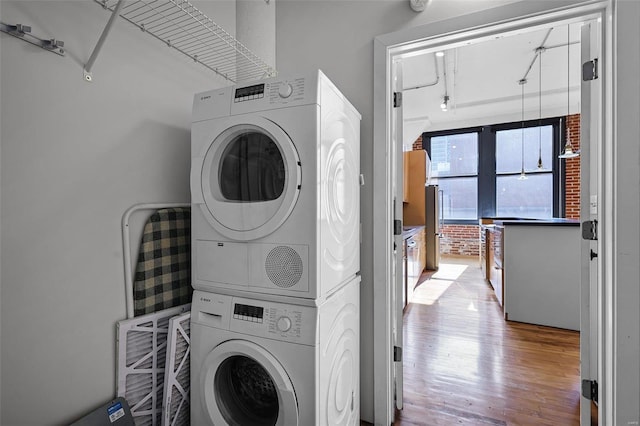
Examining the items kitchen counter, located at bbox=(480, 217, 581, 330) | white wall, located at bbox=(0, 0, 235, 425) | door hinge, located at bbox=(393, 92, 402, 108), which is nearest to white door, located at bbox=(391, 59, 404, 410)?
door hinge, located at bbox=(393, 92, 402, 108)

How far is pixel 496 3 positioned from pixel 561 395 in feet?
7.58

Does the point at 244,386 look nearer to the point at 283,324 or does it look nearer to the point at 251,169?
the point at 283,324

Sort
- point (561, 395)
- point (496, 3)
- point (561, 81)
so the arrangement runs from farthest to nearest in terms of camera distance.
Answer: point (561, 81)
point (561, 395)
point (496, 3)

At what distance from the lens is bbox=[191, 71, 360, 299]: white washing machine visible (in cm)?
116

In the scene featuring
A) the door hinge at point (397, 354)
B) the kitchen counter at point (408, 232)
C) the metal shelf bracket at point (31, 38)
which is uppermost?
the metal shelf bracket at point (31, 38)

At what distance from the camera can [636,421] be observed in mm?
1246

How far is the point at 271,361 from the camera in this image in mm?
1180

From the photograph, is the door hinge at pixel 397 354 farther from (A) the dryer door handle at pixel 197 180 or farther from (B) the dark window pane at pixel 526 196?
(B) the dark window pane at pixel 526 196

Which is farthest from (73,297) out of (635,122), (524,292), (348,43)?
(524,292)

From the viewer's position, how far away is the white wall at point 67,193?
1.01m

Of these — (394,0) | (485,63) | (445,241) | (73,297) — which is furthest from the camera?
(445,241)

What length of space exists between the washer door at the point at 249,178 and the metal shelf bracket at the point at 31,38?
0.61 m

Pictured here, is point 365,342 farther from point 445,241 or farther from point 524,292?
point 445,241

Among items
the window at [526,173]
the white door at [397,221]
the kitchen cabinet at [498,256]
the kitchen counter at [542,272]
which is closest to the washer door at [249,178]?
the white door at [397,221]
